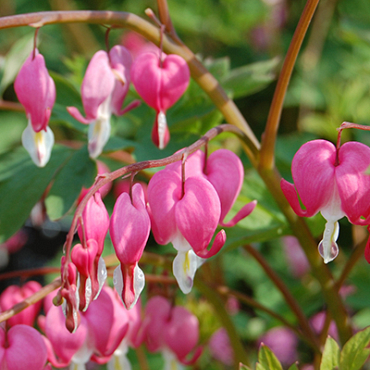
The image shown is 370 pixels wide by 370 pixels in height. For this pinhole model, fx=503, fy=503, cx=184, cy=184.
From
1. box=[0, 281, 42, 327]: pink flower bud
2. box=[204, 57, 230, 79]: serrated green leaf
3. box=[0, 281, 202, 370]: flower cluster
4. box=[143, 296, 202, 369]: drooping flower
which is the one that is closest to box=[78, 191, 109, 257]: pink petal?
box=[0, 281, 202, 370]: flower cluster

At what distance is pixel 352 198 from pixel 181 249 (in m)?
0.21

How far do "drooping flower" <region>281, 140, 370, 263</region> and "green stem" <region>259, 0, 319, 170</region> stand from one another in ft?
0.46

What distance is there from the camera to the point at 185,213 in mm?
573

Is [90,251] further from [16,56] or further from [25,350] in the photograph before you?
[16,56]

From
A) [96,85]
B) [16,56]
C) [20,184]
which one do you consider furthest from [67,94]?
[96,85]

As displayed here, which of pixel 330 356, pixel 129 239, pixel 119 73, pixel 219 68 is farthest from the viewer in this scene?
pixel 219 68

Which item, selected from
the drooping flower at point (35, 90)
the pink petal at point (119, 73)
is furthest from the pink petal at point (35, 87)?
the pink petal at point (119, 73)

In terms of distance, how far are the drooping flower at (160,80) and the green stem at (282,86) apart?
136 millimetres

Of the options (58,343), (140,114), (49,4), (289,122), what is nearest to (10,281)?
(49,4)

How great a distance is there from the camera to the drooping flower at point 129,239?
21.7 inches

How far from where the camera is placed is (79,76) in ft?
4.12

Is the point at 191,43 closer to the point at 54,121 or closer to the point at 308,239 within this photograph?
the point at 54,121

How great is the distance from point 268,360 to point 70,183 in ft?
1.43

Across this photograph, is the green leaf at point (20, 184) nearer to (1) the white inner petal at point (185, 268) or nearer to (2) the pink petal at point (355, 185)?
(1) the white inner petal at point (185, 268)
